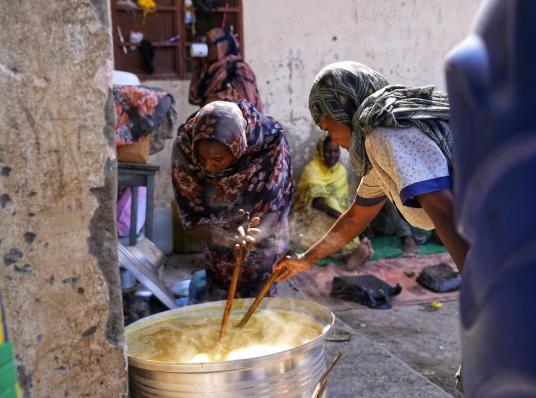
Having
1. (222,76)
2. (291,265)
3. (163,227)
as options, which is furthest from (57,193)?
(163,227)

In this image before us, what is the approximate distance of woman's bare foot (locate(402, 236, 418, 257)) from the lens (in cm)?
662

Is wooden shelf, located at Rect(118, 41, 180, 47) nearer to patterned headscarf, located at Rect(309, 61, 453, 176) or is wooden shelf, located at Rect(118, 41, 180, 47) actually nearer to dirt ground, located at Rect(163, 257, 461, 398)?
dirt ground, located at Rect(163, 257, 461, 398)

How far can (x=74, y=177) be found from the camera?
1794 millimetres

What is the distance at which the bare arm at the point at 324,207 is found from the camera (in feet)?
21.1

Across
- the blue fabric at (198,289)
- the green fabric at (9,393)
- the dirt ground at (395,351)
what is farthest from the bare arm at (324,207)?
the green fabric at (9,393)

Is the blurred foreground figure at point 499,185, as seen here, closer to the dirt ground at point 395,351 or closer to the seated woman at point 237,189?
the seated woman at point 237,189

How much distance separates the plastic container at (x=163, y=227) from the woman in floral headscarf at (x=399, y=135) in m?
3.61

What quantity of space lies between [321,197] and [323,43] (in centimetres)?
Answer: 156

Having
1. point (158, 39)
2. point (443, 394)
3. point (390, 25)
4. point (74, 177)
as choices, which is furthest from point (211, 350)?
point (390, 25)

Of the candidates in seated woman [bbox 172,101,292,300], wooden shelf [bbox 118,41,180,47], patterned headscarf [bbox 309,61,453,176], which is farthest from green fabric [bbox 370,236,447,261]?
patterned headscarf [bbox 309,61,453,176]

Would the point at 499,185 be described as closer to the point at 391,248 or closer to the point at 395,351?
the point at 395,351

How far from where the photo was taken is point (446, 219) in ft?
6.00

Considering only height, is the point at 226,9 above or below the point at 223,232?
above

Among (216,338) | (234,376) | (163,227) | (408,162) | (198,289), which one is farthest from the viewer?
(163,227)
